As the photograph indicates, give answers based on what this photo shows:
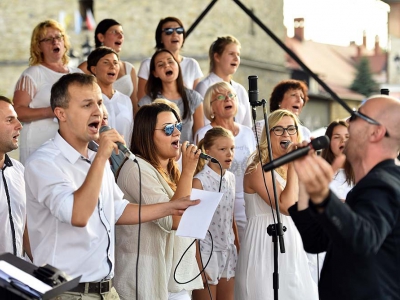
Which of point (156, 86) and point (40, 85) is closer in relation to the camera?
point (40, 85)

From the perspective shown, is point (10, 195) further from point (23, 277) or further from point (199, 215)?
point (23, 277)

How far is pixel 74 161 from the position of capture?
5035mm

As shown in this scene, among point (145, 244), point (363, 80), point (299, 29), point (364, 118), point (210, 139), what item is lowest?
point (145, 244)

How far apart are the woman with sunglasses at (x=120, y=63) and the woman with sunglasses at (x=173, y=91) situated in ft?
1.69

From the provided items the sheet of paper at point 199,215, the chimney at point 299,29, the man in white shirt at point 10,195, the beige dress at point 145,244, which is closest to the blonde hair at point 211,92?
the beige dress at point 145,244

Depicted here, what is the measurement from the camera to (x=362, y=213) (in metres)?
3.93

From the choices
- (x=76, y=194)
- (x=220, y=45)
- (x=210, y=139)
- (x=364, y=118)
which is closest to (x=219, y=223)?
(x=210, y=139)

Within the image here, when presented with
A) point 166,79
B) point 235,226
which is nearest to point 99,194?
point 235,226

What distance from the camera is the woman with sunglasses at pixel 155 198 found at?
575 centimetres

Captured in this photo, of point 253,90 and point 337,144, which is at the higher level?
point 253,90

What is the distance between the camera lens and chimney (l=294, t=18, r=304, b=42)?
262 ft

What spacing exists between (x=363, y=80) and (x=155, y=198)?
77.5 meters

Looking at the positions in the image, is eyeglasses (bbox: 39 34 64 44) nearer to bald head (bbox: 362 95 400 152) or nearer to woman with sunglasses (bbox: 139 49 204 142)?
woman with sunglasses (bbox: 139 49 204 142)

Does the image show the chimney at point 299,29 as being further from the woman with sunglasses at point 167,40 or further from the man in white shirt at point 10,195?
the man in white shirt at point 10,195
